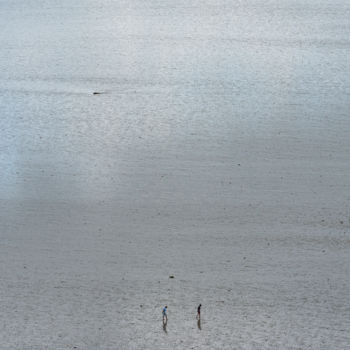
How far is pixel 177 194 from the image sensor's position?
2033 cm

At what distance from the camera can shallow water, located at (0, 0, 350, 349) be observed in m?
15.4

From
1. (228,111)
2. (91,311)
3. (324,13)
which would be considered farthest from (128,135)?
(324,13)

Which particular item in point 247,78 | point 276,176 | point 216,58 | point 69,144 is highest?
point 216,58

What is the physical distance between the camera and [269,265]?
1698cm

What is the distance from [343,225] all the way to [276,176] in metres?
2.96

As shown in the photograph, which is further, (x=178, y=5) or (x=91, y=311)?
(x=178, y=5)

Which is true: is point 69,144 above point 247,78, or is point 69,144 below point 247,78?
below

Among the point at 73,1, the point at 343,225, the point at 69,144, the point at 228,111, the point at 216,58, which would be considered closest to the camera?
the point at 343,225

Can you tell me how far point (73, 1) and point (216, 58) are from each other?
18464 mm

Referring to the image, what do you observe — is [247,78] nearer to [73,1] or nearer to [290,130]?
[290,130]

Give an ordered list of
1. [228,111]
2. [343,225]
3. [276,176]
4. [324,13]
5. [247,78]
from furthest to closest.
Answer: [324,13], [247,78], [228,111], [276,176], [343,225]

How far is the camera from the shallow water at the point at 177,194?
15.4 m

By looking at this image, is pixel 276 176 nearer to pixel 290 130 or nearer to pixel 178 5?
pixel 290 130

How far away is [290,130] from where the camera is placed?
78.1 ft
